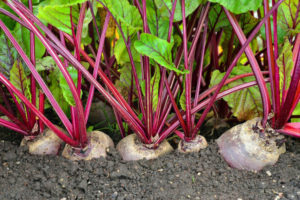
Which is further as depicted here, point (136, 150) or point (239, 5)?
point (136, 150)

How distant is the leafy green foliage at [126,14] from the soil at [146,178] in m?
0.44

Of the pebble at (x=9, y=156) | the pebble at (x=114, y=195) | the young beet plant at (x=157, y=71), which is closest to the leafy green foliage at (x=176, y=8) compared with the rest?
the young beet plant at (x=157, y=71)

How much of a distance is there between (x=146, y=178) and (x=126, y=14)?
510 mm

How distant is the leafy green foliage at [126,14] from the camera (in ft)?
3.01

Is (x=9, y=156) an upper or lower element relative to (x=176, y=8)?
lower

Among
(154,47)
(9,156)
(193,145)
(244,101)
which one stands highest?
(154,47)

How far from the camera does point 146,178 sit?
108cm

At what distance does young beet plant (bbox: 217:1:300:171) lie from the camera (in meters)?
1.01

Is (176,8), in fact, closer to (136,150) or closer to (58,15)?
(58,15)

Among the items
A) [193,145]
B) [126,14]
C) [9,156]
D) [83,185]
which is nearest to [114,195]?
[83,185]

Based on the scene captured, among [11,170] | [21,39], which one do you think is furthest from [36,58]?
[11,170]

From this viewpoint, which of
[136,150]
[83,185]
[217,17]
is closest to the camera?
[83,185]

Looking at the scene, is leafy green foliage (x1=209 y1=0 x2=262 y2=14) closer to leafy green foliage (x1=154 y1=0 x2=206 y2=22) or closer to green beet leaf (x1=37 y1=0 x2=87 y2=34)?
leafy green foliage (x1=154 y1=0 x2=206 y2=22)

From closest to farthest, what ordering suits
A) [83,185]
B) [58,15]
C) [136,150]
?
1. [58,15]
2. [83,185]
3. [136,150]
